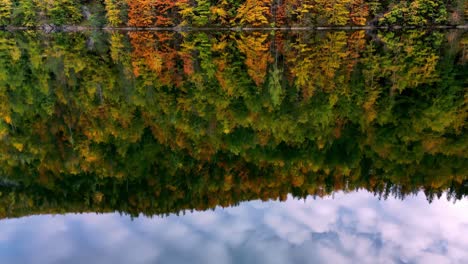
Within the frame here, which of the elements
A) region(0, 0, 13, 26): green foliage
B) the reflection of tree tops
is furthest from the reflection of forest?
region(0, 0, 13, 26): green foliage

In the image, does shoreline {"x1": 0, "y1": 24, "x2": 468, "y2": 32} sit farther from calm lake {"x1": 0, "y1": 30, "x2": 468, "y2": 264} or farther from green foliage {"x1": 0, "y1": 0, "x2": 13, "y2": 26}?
calm lake {"x1": 0, "y1": 30, "x2": 468, "y2": 264}

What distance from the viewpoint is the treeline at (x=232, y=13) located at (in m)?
60.2

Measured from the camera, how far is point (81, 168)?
2805cm

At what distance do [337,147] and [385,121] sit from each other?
354 centimetres

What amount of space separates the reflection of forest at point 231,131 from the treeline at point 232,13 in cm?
2010

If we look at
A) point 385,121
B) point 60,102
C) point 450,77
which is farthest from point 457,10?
point 60,102

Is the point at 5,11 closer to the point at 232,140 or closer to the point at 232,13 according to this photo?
the point at 232,13

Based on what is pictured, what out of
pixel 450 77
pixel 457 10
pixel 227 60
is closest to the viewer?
pixel 450 77

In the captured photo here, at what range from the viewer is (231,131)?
27.6m

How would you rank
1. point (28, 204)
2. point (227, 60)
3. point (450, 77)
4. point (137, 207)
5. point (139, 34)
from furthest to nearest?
point (139, 34)
point (227, 60)
point (450, 77)
point (28, 204)
point (137, 207)

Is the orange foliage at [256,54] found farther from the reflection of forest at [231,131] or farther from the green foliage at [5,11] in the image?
the green foliage at [5,11]

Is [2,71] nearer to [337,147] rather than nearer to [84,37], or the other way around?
[84,37]

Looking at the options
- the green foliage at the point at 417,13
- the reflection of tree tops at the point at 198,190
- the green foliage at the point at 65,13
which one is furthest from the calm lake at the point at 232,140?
the green foliage at the point at 65,13

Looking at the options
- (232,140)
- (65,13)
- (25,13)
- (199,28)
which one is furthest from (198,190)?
(25,13)
